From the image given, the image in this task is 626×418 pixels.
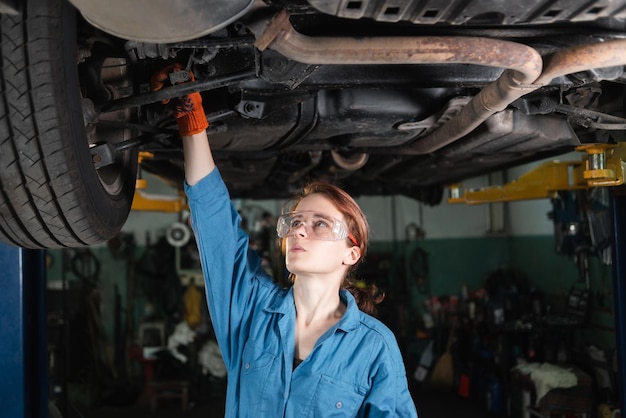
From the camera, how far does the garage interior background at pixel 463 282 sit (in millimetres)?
5301

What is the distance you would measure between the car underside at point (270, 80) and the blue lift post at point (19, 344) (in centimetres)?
69

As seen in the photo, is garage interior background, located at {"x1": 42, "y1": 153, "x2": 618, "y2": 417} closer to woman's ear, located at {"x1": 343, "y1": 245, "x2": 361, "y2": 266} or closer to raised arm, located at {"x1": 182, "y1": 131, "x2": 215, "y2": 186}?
woman's ear, located at {"x1": 343, "y1": 245, "x2": 361, "y2": 266}

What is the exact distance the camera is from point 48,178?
48.8 inches

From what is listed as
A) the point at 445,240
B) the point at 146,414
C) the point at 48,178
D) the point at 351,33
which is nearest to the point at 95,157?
the point at 48,178

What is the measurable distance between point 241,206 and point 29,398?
17.5 feet

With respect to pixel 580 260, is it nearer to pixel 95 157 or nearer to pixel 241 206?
pixel 241 206

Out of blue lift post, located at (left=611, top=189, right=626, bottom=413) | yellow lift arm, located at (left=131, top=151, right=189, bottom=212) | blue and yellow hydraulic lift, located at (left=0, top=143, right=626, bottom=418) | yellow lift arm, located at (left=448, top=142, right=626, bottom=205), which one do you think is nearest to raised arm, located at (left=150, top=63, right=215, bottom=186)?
blue and yellow hydraulic lift, located at (left=0, top=143, right=626, bottom=418)

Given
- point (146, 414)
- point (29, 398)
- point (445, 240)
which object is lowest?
point (146, 414)

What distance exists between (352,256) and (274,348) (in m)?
0.36

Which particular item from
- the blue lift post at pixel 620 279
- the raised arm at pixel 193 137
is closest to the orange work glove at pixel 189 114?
the raised arm at pixel 193 137

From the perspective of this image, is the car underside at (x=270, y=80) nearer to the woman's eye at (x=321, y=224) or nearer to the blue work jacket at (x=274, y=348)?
the blue work jacket at (x=274, y=348)

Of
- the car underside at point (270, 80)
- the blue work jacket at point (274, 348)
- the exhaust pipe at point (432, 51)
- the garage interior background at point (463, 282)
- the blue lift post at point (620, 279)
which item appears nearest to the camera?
the car underside at point (270, 80)

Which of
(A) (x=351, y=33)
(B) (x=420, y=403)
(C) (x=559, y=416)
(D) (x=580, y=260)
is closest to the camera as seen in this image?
(A) (x=351, y=33)

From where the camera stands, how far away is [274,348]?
1.55 m
